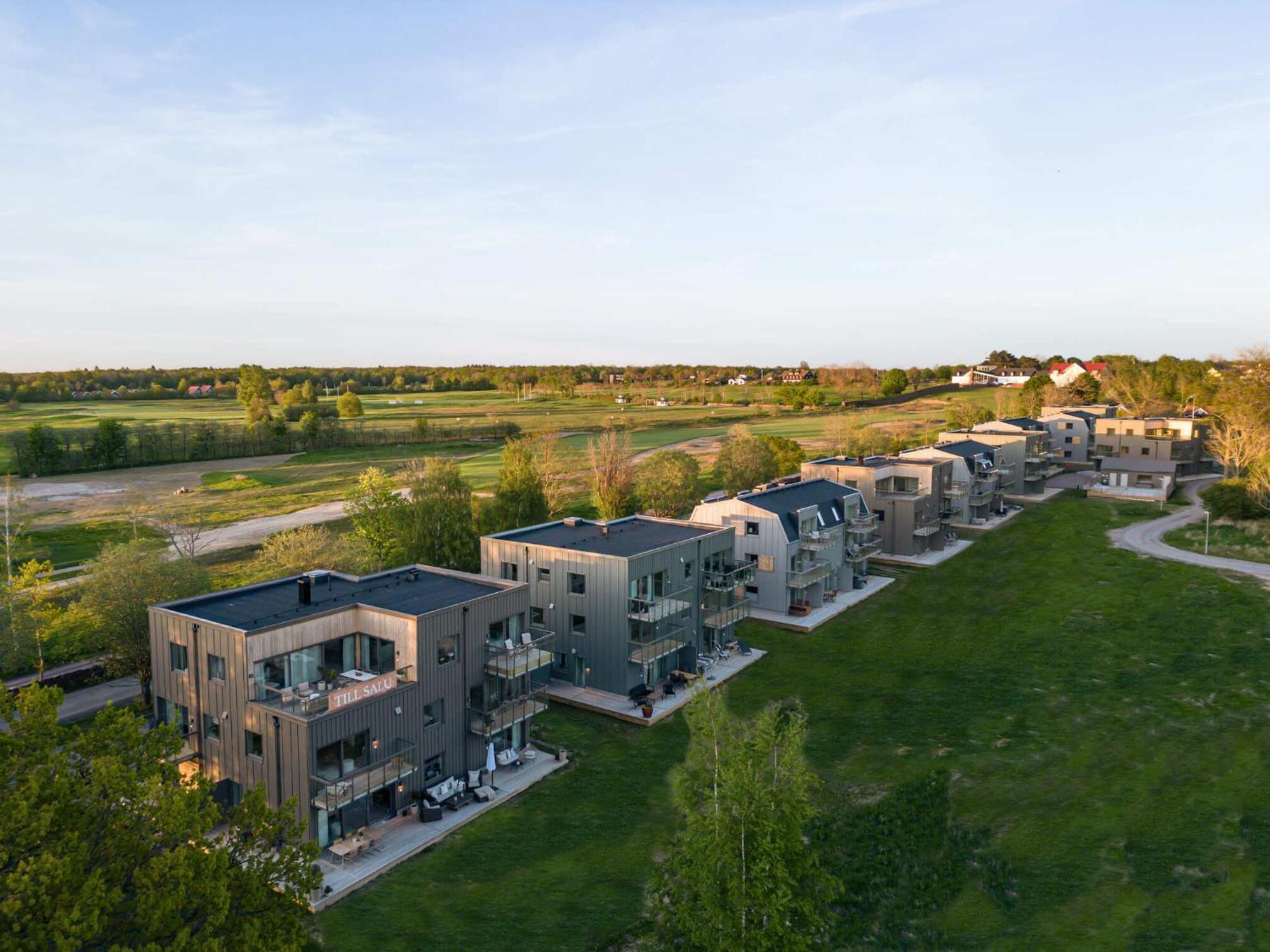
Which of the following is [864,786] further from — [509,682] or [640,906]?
[509,682]

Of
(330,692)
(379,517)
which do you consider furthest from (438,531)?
(330,692)

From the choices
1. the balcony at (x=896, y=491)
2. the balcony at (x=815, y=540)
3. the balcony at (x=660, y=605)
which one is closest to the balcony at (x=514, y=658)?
the balcony at (x=660, y=605)

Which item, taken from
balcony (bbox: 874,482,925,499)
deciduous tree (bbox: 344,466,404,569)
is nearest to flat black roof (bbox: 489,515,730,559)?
deciduous tree (bbox: 344,466,404,569)

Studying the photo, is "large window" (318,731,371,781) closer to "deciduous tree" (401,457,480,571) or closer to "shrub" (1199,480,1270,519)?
"deciduous tree" (401,457,480,571)

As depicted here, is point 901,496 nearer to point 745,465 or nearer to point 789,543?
point 745,465

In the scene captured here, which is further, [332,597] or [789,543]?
[789,543]

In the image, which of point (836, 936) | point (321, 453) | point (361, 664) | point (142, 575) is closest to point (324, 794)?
point (361, 664)

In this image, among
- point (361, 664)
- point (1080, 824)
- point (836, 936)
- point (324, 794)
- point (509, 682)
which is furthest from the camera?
point (509, 682)
